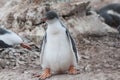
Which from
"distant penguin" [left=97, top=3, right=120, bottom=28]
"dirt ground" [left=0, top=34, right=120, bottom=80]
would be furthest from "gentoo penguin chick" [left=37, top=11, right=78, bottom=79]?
"distant penguin" [left=97, top=3, right=120, bottom=28]

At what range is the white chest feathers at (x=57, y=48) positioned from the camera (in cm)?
571

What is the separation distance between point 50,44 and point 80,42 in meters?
2.63

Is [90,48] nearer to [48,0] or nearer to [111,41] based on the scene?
[111,41]

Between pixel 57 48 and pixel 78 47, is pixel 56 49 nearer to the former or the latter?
pixel 57 48

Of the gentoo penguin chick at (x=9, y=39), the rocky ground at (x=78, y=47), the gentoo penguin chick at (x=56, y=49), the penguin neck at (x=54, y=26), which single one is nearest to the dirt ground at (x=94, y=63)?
the rocky ground at (x=78, y=47)

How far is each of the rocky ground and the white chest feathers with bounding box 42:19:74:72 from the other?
0.20 m

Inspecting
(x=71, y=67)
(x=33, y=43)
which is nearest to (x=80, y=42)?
(x=33, y=43)

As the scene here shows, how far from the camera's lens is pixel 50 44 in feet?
18.8

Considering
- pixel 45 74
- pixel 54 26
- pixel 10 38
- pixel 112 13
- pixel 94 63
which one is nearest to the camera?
pixel 54 26

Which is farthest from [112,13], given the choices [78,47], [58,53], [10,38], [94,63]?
[58,53]

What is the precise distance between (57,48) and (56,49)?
0.06 ft

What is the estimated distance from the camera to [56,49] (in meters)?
5.72

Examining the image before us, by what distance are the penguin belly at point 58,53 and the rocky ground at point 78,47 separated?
164mm

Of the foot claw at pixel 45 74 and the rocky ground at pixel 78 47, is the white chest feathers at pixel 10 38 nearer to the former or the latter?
the rocky ground at pixel 78 47
